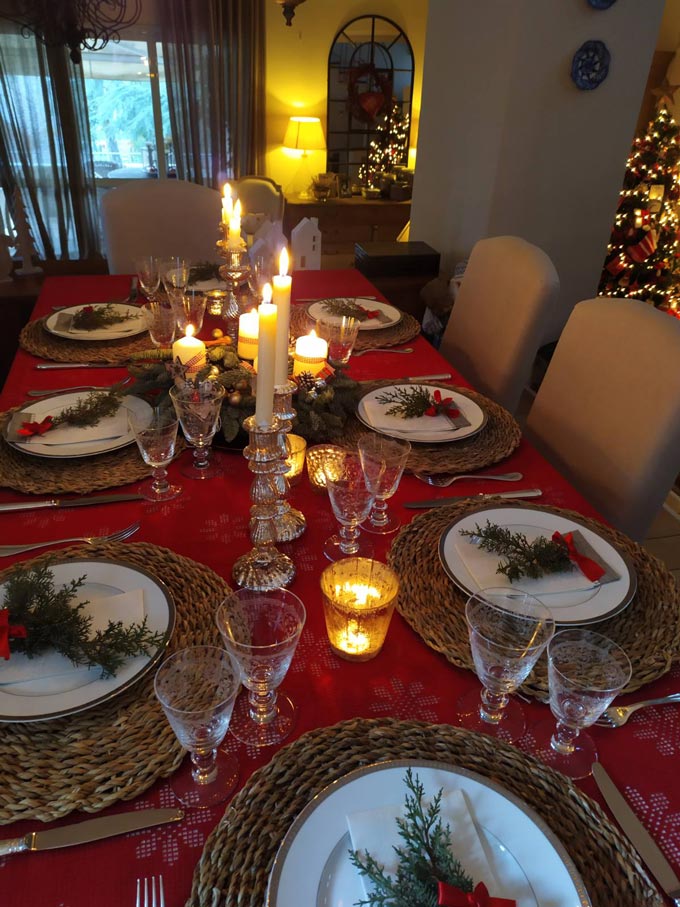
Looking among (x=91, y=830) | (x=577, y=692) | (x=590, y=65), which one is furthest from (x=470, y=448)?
(x=590, y=65)

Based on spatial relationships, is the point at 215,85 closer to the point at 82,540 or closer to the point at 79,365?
the point at 79,365

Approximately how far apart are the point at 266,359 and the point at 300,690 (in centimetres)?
37

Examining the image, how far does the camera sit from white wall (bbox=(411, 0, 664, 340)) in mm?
2623

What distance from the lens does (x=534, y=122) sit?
2.74m

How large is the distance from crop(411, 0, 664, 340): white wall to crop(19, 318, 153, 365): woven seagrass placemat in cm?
195

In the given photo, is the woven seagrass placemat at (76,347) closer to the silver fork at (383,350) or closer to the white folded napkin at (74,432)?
the white folded napkin at (74,432)

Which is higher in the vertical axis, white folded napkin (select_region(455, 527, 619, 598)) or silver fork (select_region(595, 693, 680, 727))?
white folded napkin (select_region(455, 527, 619, 598))

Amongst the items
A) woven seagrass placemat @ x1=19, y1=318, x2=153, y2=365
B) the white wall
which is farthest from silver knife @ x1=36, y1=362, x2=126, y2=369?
the white wall

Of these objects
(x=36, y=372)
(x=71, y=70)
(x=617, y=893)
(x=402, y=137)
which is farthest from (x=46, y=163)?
(x=617, y=893)

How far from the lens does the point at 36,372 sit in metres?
1.40

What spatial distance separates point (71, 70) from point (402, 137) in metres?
2.49

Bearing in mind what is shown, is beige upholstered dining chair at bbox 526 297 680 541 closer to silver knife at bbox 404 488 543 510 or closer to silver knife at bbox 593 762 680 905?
silver knife at bbox 404 488 543 510

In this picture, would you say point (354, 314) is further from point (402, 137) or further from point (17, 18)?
point (402, 137)

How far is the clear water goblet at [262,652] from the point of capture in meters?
0.64
